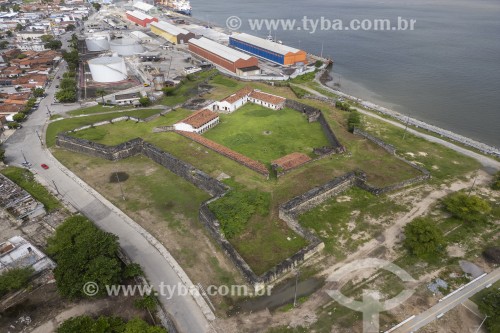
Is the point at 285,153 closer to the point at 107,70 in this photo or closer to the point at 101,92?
the point at 101,92

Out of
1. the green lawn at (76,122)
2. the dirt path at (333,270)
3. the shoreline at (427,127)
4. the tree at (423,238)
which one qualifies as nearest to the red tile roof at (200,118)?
the green lawn at (76,122)

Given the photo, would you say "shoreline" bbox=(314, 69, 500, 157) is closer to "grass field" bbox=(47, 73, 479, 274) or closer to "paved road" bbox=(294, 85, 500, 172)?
"paved road" bbox=(294, 85, 500, 172)

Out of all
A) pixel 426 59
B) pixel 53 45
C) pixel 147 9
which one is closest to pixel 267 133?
pixel 426 59

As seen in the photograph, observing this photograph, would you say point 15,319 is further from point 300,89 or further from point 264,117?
point 300,89

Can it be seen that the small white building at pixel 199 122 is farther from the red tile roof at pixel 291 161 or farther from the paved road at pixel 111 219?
the paved road at pixel 111 219

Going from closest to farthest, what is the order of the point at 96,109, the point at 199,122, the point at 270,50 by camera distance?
the point at 199,122 → the point at 96,109 → the point at 270,50

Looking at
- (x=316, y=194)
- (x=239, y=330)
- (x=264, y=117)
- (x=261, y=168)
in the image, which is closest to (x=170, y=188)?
(x=261, y=168)
